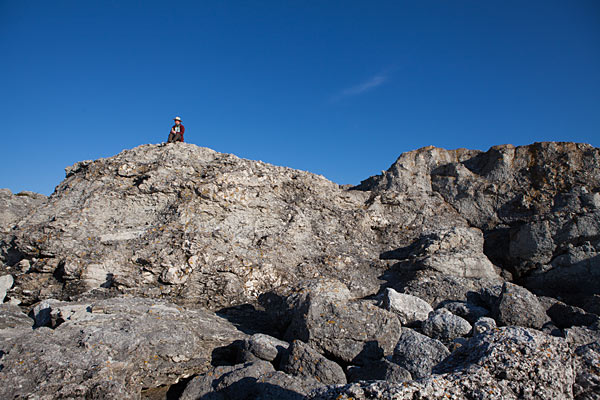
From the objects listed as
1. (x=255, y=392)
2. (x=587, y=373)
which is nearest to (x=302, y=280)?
(x=255, y=392)

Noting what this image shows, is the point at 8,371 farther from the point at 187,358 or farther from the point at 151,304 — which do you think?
the point at 151,304

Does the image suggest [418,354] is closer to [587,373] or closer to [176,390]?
[587,373]

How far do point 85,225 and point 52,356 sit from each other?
334 inches

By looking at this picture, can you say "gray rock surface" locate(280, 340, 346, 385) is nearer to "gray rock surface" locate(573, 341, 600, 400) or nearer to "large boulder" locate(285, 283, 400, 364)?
"large boulder" locate(285, 283, 400, 364)

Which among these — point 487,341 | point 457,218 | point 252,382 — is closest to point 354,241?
point 457,218

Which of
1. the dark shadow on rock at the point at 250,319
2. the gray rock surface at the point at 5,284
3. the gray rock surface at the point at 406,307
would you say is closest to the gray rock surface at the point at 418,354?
the gray rock surface at the point at 406,307

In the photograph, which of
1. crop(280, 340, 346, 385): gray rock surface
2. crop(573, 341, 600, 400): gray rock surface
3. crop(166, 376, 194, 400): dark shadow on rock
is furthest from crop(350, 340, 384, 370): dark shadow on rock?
crop(573, 341, 600, 400): gray rock surface

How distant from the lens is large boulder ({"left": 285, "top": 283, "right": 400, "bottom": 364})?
8.58 metres

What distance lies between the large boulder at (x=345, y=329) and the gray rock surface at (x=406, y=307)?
1.45 meters

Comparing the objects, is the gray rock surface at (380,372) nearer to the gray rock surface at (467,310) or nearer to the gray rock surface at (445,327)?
the gray rock surface at (445,327)

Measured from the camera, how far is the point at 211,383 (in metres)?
7.12

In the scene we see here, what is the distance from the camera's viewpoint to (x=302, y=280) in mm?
12039

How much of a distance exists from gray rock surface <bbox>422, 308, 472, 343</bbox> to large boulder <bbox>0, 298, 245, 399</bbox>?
17.9 ft

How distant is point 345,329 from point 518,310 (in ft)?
17.8
